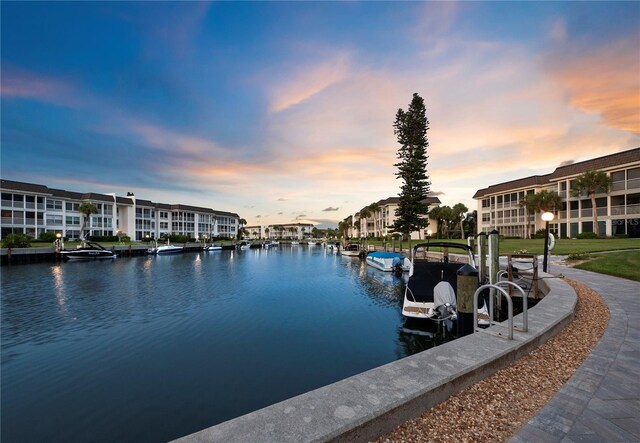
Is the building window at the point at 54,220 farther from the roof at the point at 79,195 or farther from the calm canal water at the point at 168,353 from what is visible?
the calm canal water at the point at 168,353

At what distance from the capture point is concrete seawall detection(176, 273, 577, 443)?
121 inches

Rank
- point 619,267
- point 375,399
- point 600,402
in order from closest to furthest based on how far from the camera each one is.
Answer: point 375,399 → point 600,402 → point 619,267

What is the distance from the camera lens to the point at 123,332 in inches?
509

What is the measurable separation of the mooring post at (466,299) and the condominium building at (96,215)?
250 feet

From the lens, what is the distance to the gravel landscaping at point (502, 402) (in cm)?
359

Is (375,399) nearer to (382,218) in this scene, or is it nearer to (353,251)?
(353,251)

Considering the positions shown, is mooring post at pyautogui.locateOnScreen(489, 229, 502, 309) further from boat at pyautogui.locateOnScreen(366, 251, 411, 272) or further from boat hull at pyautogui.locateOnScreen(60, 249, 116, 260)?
boat hull at pyautogui.locateOnScreen(60, 249, 116, 260)

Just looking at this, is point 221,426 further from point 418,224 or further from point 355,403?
point 418,224

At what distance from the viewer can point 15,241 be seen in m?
42.6

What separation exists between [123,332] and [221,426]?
41.0 feet

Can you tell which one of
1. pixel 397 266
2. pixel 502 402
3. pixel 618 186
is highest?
pixel 618 186

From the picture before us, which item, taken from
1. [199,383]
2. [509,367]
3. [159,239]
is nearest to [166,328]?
[199,383]

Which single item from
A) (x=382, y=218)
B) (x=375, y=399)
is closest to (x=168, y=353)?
(x=375, y=399)

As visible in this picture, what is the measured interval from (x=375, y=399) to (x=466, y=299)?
226 inches
